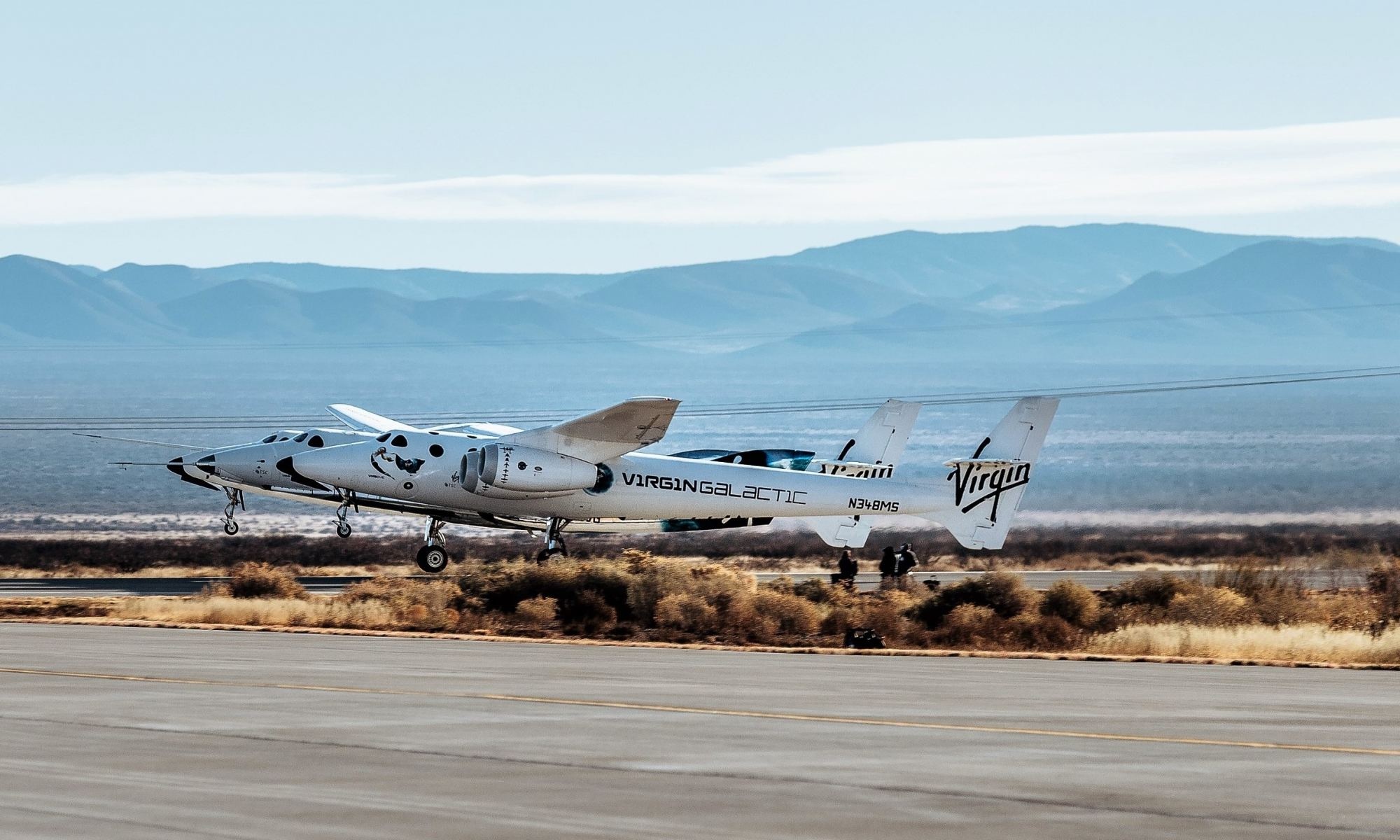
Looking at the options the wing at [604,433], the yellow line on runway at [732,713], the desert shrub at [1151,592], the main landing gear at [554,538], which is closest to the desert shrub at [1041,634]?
the desert shrub at [1151,592]

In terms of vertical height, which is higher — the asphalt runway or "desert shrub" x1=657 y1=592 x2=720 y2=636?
the asphalt runway

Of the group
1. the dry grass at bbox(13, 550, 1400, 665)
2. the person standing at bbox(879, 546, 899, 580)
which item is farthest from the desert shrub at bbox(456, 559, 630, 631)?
the person standing at bbox(879, 546, 899, 580)

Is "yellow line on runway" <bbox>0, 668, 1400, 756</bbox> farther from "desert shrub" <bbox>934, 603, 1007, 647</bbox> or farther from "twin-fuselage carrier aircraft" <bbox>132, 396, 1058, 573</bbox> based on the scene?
"twin-fuselage carrier aircraft" <bbox>132, 396, 1058, 573</bbox>

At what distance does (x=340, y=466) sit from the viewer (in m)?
42.4

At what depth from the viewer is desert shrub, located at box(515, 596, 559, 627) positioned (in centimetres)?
3130

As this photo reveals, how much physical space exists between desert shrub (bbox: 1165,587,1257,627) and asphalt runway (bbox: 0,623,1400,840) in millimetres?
9813

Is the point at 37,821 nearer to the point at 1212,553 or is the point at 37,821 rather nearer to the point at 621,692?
the point at 621,692

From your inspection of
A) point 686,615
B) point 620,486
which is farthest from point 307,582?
point 686,615

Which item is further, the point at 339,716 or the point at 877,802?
the point at 339,716

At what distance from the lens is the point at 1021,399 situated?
47.9 metres

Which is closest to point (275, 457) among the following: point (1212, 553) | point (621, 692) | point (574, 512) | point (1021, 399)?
point (574, 512)

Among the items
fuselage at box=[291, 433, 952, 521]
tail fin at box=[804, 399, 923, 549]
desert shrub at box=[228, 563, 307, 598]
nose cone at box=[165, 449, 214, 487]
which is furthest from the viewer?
tail fin at box=[804, 399, 923, 549]

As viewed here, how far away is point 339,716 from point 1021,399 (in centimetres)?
3550

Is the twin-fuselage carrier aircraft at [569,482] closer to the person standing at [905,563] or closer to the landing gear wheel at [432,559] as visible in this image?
the landing gear wheel at [432,559]
